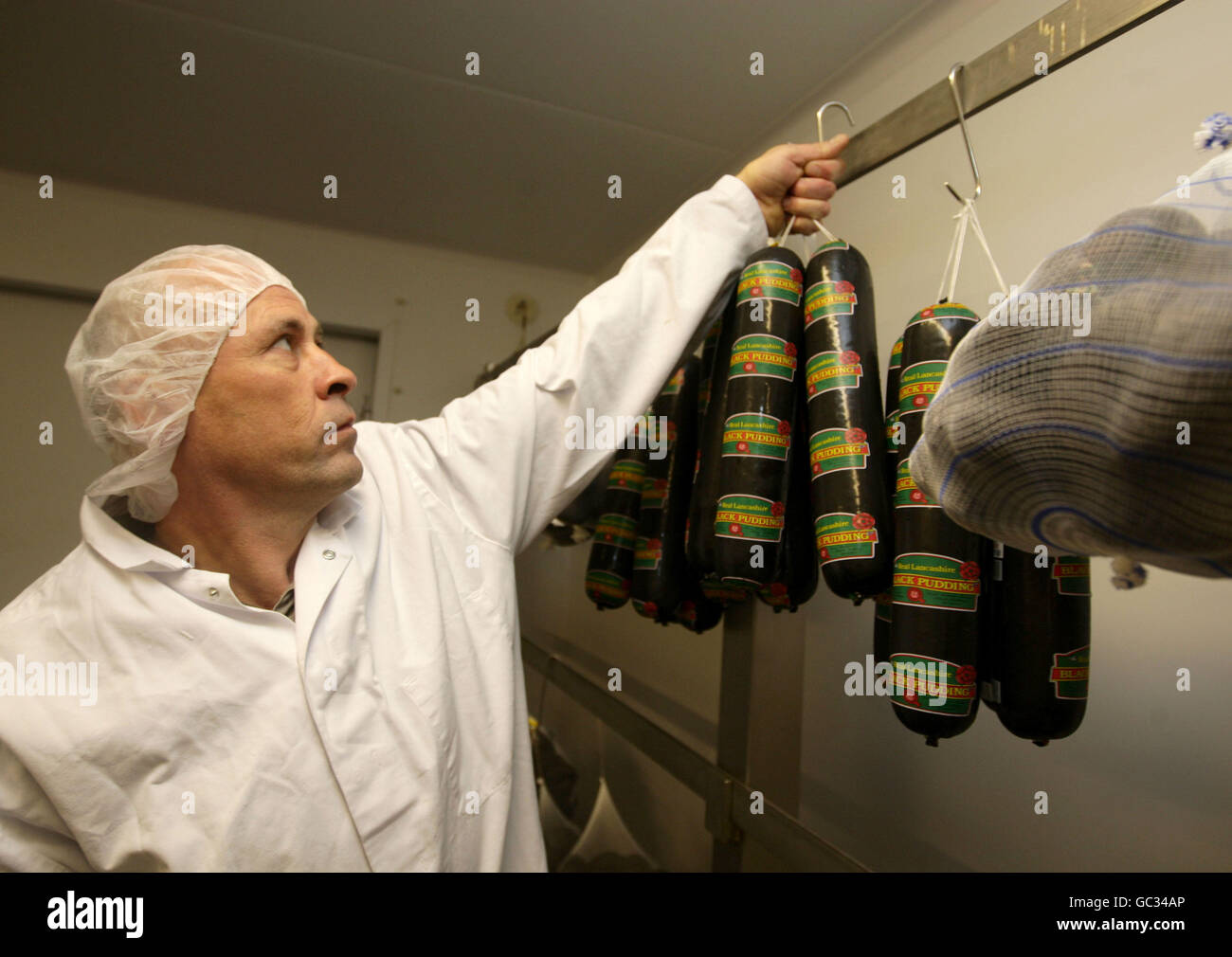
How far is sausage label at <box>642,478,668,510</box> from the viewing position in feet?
3.09

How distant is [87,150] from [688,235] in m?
1.91

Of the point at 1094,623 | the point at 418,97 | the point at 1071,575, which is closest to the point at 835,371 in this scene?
the point at 1071,575

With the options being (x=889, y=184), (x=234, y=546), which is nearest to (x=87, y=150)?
(x=234, y=546)

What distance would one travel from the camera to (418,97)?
1504 mm

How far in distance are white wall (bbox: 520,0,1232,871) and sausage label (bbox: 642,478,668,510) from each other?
52cm

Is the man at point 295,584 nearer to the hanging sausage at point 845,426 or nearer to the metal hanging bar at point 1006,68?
the metal hanging bar at point 1006,68

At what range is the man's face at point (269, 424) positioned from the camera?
765 mm

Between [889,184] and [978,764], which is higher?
[889,184]

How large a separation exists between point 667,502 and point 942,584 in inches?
16.3

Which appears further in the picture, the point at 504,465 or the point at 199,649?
the point at 504,465

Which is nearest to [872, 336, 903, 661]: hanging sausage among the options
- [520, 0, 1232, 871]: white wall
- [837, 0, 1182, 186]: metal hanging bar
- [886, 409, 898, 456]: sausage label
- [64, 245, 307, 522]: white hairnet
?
[886, 409, 898, 456]: sausage label

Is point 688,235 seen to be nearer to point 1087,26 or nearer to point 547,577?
point 1087,26

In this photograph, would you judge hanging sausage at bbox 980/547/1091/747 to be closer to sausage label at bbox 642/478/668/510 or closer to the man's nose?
→ sausage label at bbox 642/478/668/510
